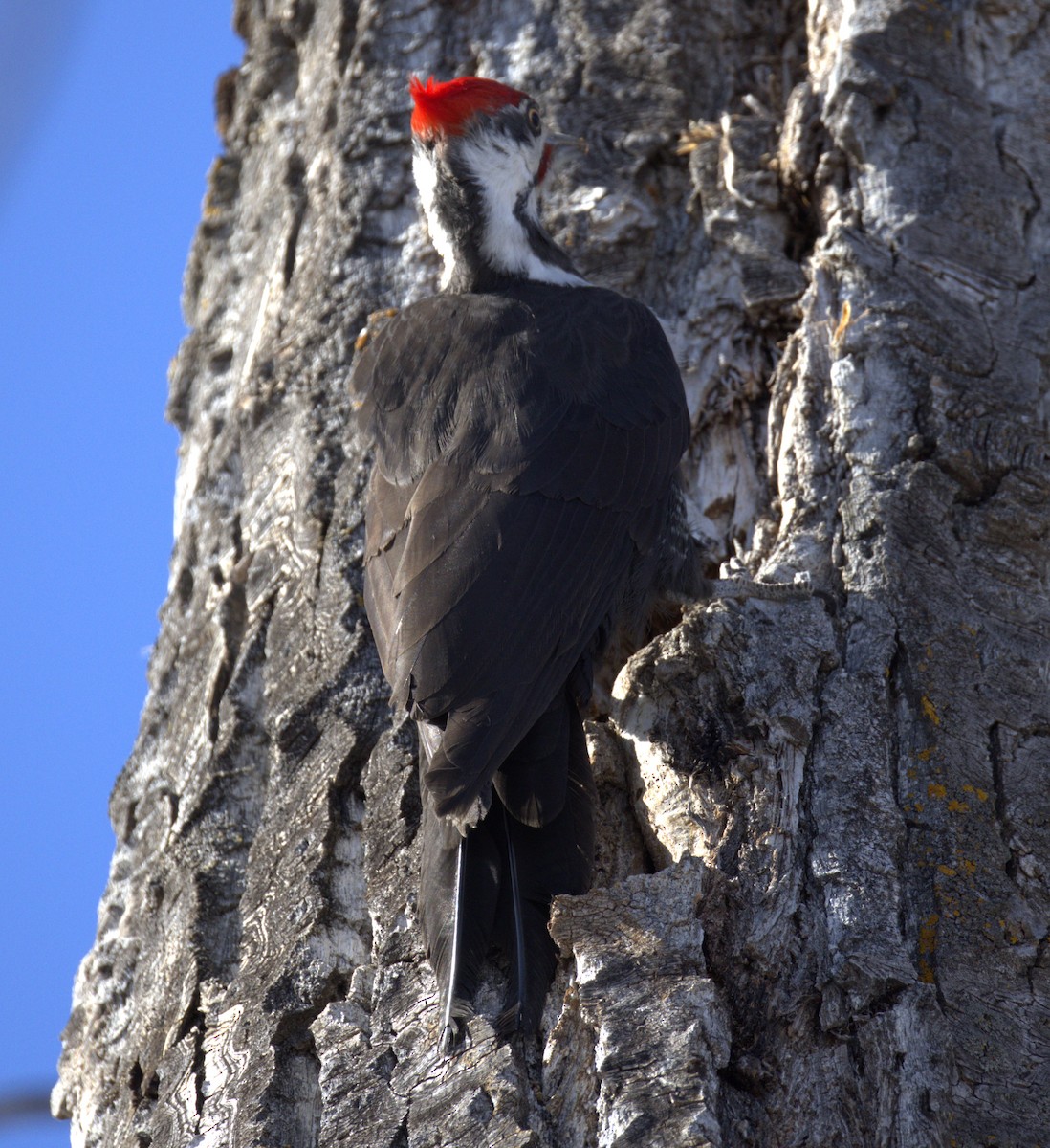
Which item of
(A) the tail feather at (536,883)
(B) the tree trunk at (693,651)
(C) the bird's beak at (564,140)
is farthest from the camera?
(C) the bird's beak at (564,140)

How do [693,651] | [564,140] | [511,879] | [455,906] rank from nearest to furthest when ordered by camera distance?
1. [455,906]
2. [511,879]
3. [693,651]
4. [564,140]

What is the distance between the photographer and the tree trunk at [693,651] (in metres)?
1.85

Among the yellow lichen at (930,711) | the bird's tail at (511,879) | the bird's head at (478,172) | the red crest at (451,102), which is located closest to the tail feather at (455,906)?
the bird's tail at (511,879)

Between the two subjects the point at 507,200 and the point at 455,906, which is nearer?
the point at 455,906

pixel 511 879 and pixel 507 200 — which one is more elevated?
pixel 507 200

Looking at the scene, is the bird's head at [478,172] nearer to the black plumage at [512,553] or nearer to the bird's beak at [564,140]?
the bird's beak at [564,140]

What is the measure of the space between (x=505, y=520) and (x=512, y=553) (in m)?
0.07

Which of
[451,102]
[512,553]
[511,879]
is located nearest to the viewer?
[511,879]

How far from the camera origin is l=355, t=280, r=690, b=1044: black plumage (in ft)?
6.91

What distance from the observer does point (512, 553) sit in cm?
240

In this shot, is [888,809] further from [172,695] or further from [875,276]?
[172,695]

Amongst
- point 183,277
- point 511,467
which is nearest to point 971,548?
point 511,467

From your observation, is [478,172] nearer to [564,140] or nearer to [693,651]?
[564,140]

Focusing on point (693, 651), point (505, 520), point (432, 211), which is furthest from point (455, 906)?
point (432, 211)
